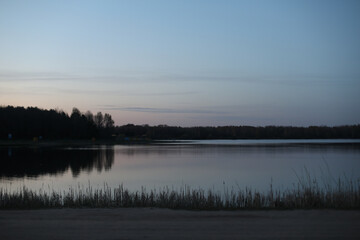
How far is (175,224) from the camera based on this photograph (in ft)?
24.0

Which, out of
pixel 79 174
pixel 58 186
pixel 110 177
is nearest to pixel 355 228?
pixel 58 186

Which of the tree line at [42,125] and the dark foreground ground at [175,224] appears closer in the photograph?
the dark foreground ground at [175,224]

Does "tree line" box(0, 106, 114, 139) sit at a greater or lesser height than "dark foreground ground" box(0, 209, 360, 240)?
greater

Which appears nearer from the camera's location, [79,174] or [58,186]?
[58,186]

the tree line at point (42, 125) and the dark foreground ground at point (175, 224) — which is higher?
the tree line at point (42, 125)

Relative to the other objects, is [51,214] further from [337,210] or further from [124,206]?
[337,210]

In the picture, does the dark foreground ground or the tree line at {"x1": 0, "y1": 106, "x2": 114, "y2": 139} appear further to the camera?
the tree line at {"x1": 0, "y1": 106, "x2": 114, "y2": 139}

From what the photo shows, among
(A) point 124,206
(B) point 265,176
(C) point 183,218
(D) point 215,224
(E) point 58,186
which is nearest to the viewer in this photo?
(D) point 215,224

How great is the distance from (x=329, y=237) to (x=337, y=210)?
2549mm

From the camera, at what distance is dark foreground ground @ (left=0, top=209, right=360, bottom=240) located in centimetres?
644

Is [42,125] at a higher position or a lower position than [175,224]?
higher

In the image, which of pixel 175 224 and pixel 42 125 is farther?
Result: pixel 42 125

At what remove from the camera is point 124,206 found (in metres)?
9.69

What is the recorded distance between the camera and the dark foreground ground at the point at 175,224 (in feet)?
21.1
